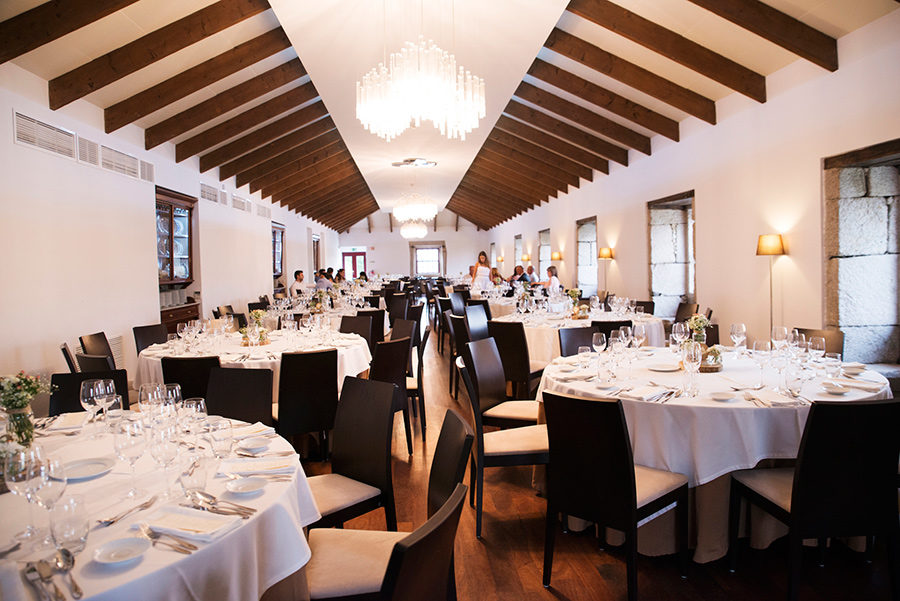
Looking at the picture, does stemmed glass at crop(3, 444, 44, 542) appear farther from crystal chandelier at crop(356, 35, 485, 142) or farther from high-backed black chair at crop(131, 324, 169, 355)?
high-backed black chair at crop(131, 324, 169, 355)

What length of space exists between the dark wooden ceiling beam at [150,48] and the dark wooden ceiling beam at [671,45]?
3.33 m

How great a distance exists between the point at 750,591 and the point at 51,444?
3.15 metres

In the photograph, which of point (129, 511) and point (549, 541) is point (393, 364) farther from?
point (129, 511)

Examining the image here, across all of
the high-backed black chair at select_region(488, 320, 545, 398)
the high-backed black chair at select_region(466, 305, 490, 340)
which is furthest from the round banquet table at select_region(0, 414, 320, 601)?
the high-backed black chair at select_region(466, 305, 490, 340)

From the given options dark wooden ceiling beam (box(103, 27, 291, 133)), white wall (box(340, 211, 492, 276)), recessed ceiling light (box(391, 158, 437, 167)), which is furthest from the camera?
white wall (box(340, 211, 492, 276))

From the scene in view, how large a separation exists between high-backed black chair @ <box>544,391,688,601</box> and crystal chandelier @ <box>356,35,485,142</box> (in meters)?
2.96

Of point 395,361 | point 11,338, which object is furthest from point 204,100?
point 395,361

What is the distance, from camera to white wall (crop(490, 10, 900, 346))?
480 centimetres

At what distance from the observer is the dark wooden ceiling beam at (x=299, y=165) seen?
12203 millimetres

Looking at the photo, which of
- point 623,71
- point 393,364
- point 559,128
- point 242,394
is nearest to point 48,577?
point 242,394

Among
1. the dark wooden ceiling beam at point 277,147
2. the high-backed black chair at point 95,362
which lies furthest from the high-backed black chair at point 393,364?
the dark wooden ceiling beam at point 277,147

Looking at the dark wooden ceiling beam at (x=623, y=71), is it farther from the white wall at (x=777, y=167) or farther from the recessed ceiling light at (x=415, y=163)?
the recessed ceiling light at (x=415, y=163)

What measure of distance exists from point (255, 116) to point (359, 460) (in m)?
7.22

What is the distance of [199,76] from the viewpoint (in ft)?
20.8
